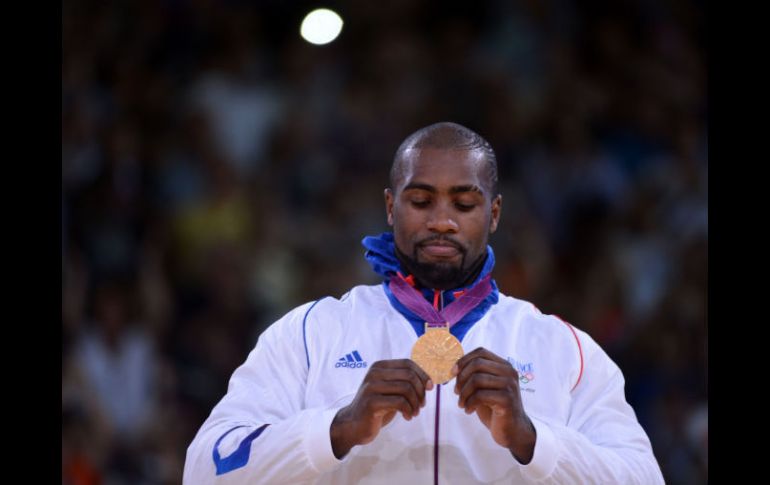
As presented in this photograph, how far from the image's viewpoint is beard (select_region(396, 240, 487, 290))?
372 cm

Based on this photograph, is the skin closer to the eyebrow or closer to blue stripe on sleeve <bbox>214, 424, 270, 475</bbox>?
the eyebrow

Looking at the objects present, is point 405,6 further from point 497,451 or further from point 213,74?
point 497,451

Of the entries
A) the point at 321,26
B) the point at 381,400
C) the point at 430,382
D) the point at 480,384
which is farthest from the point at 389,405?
the point at 321,26

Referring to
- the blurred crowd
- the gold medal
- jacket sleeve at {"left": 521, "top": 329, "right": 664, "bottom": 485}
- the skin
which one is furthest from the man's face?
the blurred crowd

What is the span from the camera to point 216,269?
264 inches

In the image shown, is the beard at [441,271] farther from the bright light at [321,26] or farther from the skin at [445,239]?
the bright light at [321,26]

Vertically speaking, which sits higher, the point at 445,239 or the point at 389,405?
the point at 445,239

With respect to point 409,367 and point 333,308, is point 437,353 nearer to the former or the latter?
point 409,367

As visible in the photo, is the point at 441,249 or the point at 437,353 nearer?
the point at 437,353

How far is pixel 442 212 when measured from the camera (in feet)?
12.0

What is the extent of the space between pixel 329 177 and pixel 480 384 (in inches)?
157

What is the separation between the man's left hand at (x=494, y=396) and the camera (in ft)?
10.2
